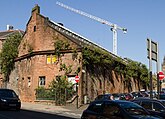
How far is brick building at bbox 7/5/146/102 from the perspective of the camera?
34.3 m

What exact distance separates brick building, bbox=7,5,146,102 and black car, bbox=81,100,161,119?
20.8 m

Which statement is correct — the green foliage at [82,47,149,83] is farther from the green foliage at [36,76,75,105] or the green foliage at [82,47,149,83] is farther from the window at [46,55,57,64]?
the window at [46,55,57,64]

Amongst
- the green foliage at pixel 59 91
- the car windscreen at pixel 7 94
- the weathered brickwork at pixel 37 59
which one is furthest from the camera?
the weathered brickwork at pixel 37 59

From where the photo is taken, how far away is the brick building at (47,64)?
3428cm

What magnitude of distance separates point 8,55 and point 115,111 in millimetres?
34793

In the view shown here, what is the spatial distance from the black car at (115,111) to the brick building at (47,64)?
20759 mm

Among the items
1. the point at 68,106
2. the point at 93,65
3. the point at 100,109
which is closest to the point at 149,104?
the point at 100,109

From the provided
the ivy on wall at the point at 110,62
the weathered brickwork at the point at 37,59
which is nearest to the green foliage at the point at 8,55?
the weathered brickwork at the point at 37,59

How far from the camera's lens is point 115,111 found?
11.2 metres

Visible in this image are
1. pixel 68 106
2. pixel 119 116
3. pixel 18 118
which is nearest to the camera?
pixel 119 116

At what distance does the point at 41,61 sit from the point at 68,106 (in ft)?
24.3

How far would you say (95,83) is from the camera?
117 ft

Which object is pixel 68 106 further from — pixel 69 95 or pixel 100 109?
pixel 100 109

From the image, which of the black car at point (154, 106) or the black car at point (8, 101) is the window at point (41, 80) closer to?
the black car at point (8, 101)
